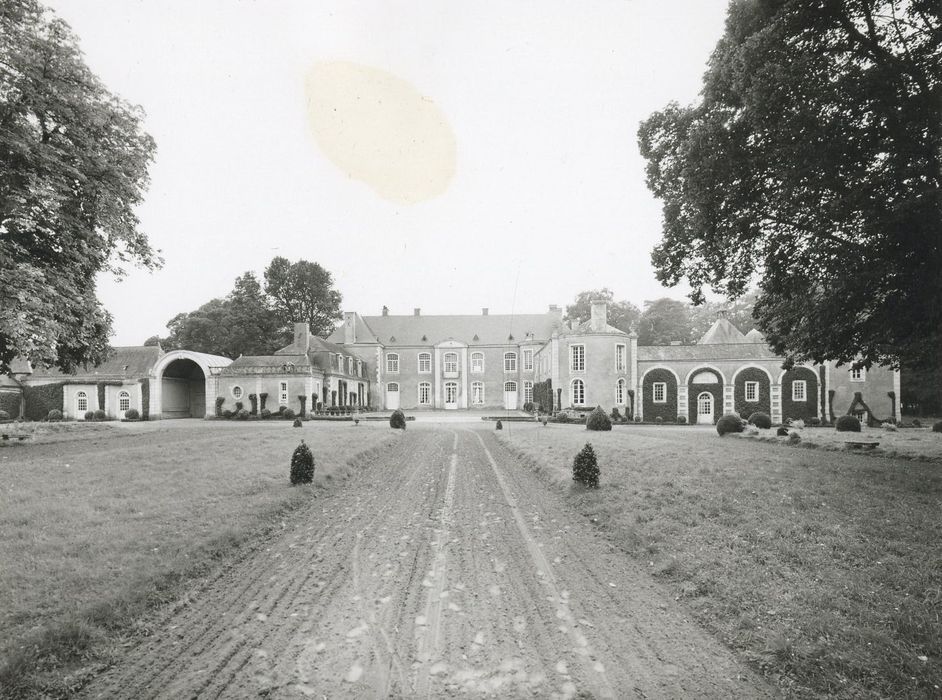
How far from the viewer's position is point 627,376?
35188mm

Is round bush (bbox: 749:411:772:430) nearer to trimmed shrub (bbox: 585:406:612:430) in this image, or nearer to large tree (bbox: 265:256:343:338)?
trimmed shrub (bbox: 585:406:612:430)

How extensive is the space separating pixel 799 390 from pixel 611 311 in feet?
89.1

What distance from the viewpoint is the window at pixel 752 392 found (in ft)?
108

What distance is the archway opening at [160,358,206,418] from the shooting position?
3631cm

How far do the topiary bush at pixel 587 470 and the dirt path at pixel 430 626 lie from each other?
8.29ft

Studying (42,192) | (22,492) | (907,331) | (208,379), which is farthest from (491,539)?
(208,379)

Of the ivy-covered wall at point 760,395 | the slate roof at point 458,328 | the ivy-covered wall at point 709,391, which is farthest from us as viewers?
the slate roof at point 458,328

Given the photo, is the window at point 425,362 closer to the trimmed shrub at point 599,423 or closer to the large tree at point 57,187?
the trimmed shrub at point 599,423

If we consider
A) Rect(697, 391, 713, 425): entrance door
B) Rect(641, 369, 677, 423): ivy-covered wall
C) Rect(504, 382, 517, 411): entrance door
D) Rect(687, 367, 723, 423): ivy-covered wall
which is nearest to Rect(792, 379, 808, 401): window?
Rect(687, 367, 723, 423): ivy-covered wall

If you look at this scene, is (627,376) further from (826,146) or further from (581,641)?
(581,641)

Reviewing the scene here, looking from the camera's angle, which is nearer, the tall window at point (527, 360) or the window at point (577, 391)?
the window at point (577, 391)

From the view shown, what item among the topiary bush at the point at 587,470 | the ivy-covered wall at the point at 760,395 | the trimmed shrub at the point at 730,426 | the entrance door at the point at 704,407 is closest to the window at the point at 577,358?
the entrance door at the point at 704,407

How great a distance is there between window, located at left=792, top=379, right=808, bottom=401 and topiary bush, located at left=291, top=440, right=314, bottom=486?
33787 millimetres

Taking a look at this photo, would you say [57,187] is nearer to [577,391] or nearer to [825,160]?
[825,160]
